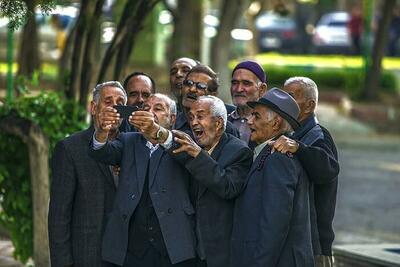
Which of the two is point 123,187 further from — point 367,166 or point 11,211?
point 367,166

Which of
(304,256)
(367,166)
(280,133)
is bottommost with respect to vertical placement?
(367,166)

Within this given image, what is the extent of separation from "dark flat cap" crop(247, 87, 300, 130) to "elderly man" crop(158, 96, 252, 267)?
0.27 meters

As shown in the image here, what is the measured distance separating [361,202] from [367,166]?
3904mm

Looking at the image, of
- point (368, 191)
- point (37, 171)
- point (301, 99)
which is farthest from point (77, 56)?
point (368, 191)

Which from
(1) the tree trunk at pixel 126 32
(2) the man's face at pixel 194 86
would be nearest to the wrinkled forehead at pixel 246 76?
(2) the man's face at pixel 194 86

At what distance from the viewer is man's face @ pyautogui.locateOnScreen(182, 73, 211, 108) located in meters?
8.77

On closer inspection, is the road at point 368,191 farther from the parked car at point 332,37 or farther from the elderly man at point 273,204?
the parked car at point 332,37

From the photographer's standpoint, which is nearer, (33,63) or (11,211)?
(11,211)

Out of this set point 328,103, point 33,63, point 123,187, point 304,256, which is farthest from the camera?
point 328,103

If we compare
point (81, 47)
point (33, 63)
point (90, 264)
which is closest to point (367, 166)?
point (33, 63)

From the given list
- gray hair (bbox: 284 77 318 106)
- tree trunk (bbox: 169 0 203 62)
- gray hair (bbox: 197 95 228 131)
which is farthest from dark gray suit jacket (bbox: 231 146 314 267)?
tree trunk (bbox: 169 0 203 62)

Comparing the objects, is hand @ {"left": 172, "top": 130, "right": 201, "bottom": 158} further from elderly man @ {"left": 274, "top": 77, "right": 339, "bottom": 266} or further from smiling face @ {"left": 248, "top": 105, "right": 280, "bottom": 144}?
elderly man @ {"left": 274, "top": 77, "right": 339, "bottom": 266}

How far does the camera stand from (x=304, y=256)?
7504 mm

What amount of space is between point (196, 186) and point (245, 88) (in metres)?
1.34
